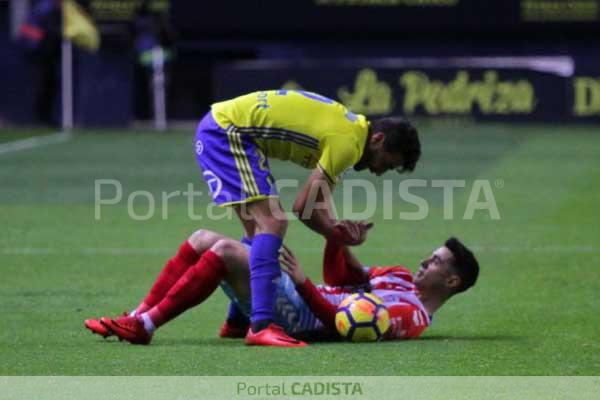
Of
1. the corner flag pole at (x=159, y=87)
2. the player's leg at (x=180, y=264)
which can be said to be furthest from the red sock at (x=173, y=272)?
the corner flag pole at (x=159, y=87)

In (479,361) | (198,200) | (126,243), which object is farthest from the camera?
(198,200)

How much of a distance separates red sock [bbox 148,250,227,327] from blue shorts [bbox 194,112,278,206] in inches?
12.2

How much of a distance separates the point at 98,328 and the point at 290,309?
932 mm

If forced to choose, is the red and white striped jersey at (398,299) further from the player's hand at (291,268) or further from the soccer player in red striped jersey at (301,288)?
the player's hand at (291,268)

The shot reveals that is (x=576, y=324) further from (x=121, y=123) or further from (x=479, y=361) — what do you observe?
(x=121, y=123)

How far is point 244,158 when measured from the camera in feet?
24.8

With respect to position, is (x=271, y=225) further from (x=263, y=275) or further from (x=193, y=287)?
(x=193, y=287)

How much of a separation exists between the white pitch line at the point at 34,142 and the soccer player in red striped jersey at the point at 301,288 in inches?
536

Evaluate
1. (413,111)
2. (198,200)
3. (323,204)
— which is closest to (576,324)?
(323,204)

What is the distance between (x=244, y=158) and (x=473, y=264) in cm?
124

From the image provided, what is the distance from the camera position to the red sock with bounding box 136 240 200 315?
767 centimetres

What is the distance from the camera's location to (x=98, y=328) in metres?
7.56

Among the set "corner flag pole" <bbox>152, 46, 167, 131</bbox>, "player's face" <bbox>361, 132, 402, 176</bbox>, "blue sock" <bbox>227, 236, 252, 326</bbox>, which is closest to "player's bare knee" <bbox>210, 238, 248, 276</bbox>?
"blue sock" <bbox>227, 236, 252, 326</bbox>

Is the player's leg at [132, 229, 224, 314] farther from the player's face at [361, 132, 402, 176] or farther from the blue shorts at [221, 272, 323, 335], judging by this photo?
the player's face at [361, 132, 402, 176]
